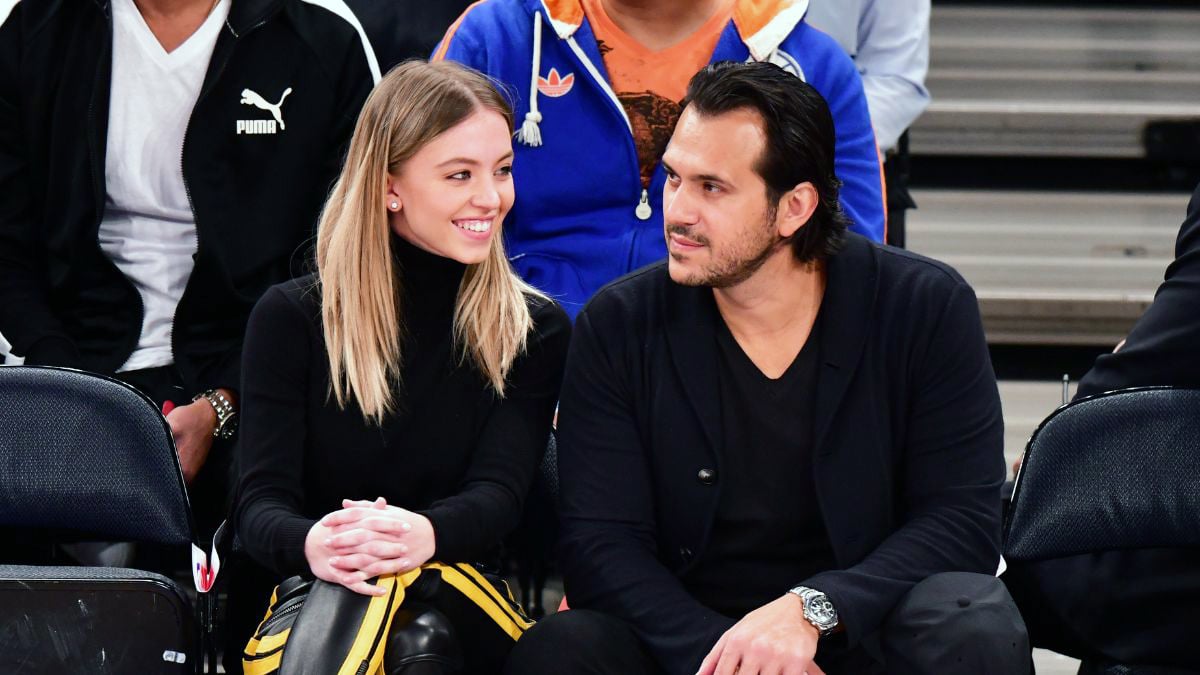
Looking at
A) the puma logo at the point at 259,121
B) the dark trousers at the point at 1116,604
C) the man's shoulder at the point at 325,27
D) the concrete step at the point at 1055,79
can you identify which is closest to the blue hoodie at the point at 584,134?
the man's shoulder at the point at 325,27

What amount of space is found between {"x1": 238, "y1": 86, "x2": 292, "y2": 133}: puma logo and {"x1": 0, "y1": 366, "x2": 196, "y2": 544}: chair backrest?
0.75 meters

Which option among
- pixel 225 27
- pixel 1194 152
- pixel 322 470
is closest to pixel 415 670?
pixel 322 470

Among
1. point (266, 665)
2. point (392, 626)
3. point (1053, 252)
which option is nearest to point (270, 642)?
point (266, 665)

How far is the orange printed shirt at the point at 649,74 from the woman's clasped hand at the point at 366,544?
36.2 inches

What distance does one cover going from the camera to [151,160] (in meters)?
2.77

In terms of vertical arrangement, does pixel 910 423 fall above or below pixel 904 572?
above

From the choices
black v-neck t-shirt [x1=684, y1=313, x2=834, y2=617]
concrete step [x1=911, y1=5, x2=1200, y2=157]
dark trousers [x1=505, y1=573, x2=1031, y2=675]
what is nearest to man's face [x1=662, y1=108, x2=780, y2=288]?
black v-neck t-shirt [x1=684, y1=313, x2=834, y2=617]

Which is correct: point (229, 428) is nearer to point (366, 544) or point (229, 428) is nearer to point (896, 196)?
point (366, 544)

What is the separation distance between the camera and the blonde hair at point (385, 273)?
2229mm

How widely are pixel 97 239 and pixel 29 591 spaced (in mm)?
934

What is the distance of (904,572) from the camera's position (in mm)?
2047

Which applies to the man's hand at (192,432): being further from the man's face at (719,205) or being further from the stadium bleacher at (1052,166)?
the stadium bleacher at (1052,166)

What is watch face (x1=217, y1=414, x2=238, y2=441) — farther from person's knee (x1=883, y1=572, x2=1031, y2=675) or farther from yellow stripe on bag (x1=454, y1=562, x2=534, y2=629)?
person's knee (x1=883, y1=572, x2=1031, y2=675)

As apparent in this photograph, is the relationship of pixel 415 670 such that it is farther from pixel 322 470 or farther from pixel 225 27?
pixel 225 27
